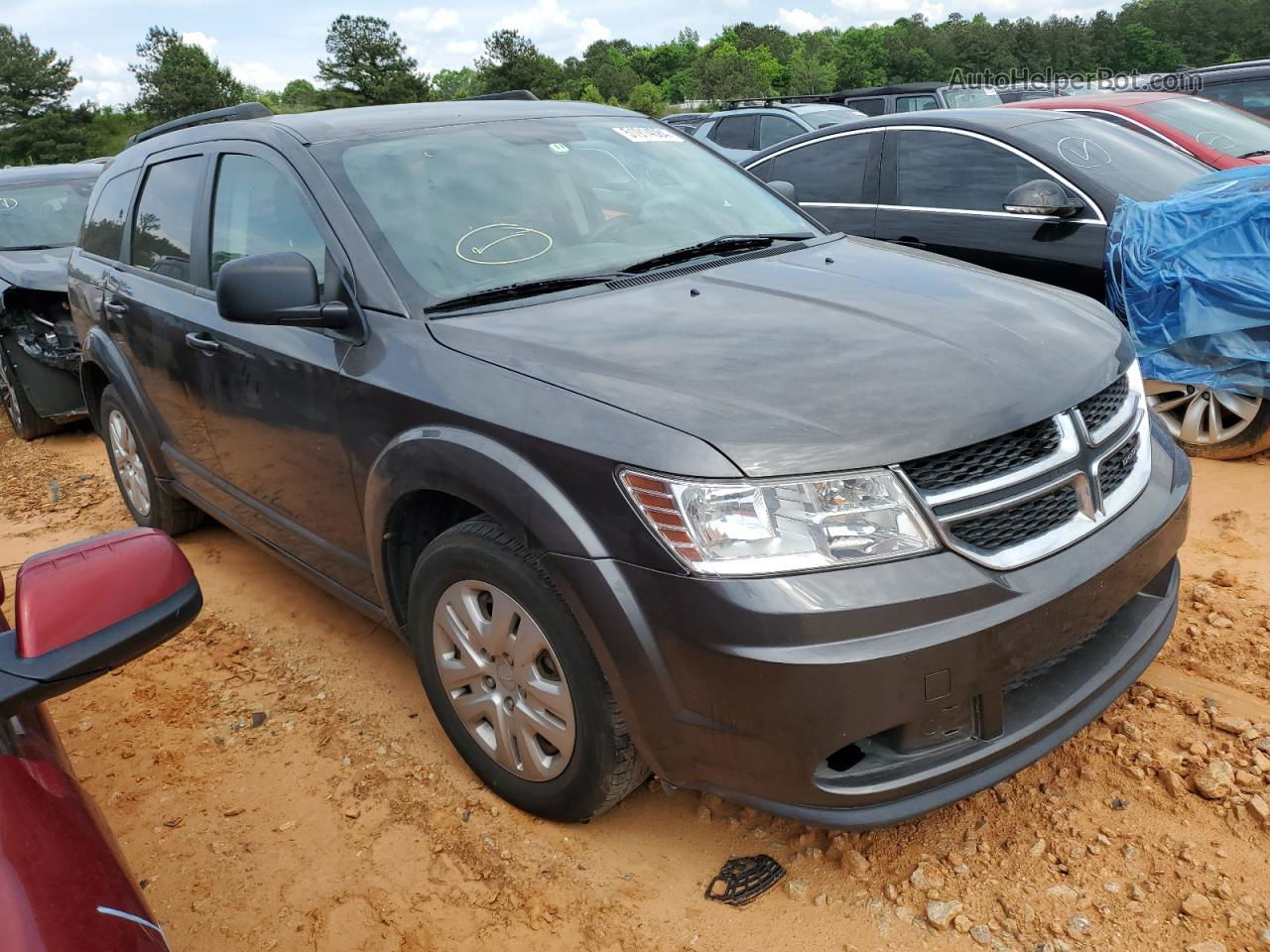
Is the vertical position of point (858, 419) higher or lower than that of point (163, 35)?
lower

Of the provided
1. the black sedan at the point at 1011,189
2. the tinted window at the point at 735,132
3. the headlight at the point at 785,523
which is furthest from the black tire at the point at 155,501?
the tinted window at the point at 735,132

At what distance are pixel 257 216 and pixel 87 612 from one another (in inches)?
84.8

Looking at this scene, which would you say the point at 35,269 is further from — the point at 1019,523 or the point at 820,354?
the point at 1019,523

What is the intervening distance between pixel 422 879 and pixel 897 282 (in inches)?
78.1

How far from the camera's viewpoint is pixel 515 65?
60.5 metres

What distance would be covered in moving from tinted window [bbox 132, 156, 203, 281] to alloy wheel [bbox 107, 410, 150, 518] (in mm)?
900

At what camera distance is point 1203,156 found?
5621 millimetres

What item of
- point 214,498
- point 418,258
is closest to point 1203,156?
point 418,258

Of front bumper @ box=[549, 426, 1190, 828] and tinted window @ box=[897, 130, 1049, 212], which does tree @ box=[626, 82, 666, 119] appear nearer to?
tinted window @ box=[897, 130, 1049, 212]

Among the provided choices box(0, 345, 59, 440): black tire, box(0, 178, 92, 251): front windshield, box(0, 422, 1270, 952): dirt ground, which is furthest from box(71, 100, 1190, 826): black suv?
box(0, 178, 92, 251): front windshield

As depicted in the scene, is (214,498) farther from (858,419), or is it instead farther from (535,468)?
(858,419)

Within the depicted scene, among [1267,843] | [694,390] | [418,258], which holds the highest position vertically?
[418,258]

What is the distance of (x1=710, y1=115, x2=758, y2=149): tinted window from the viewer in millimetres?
14328

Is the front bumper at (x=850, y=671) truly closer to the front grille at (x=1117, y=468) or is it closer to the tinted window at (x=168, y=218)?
the front grille at (x=1117, y=468)
